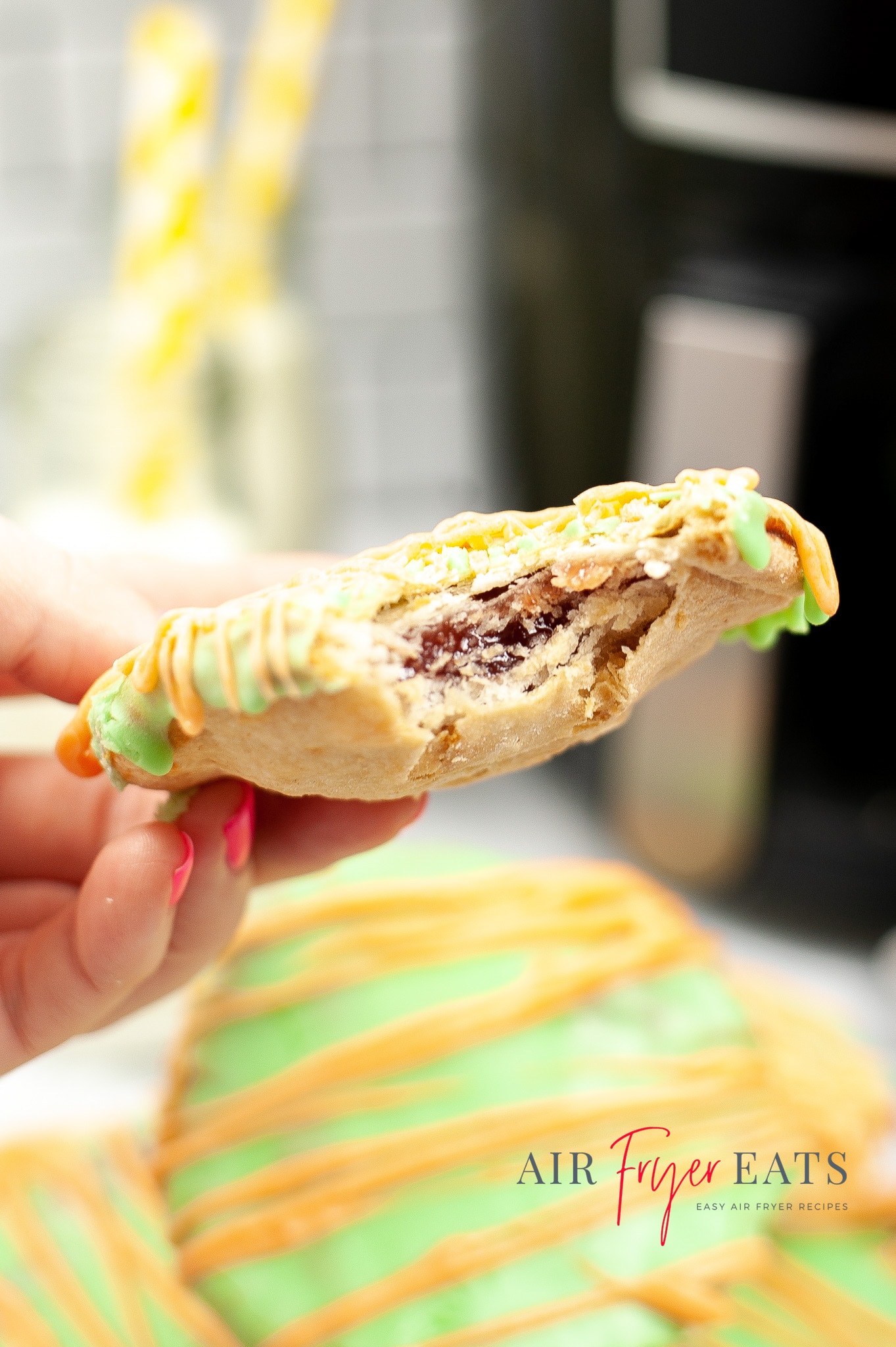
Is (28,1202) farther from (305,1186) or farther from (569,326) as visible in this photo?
(569,326)

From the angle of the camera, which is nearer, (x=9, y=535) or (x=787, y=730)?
(x=9, y=535)

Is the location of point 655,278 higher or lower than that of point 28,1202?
higher

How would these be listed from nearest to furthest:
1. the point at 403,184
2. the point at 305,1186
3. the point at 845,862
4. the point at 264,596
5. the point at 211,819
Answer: the point at 264,596 < the point at 211,819 < the point at 305,1186 < the point at 845,862 < the point at 403,184

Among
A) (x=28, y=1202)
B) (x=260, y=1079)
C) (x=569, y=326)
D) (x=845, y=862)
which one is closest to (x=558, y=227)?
(x=569, y=326)

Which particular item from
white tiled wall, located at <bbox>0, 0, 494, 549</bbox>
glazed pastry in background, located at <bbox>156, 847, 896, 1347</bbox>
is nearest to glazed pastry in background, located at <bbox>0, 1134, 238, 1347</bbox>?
glazed pastry in background, located at <bbox>156, 847, 896, 1347</bbox>

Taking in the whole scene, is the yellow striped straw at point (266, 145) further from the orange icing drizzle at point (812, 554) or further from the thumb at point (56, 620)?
Answer: the orange icing drizzle at point (812, 554)

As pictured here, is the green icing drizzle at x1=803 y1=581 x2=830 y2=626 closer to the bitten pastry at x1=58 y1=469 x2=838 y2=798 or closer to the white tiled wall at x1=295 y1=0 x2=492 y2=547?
the bitten pastry at x1=58 y1=469 x2=838 y2=798

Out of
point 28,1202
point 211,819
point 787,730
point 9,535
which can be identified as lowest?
point 28,1202
